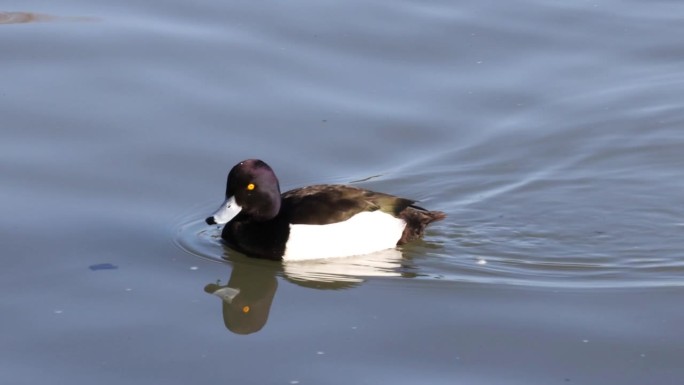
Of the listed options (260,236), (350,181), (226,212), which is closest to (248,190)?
(226,212)

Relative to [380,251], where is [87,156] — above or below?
above

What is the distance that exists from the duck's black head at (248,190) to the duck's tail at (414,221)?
0.96 metres

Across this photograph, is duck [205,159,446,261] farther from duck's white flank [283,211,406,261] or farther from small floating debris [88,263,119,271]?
small floating debris [88,263,119,271]

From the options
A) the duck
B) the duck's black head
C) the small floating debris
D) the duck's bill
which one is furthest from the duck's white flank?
the small floating debris

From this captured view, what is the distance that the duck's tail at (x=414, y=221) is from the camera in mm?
8914

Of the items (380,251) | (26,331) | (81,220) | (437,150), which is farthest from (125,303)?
(437,150)

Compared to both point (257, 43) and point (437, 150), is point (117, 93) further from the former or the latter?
point (437, 150)

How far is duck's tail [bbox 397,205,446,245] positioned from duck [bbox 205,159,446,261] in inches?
1.1

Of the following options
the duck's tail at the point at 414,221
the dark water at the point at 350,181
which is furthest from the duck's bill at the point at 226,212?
the duck's tail at the point at 414,221

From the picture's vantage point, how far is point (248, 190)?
8633 millimetres

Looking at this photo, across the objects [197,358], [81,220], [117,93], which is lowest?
[197,358]

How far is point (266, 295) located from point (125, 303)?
95cm

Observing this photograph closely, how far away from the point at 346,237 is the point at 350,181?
1064 millimetres

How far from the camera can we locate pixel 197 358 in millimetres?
6770
